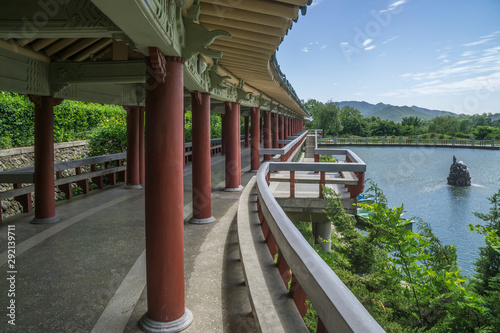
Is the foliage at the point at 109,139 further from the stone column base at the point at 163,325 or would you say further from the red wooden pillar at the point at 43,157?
the stone column base at the point at 163,325

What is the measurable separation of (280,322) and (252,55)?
400 cm

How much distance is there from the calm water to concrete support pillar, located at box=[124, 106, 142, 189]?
8921 mm

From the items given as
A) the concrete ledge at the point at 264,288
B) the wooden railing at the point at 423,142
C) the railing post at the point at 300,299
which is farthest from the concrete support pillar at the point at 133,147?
the wooden railing at the point at 423,142

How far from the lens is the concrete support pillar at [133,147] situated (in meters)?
10.3

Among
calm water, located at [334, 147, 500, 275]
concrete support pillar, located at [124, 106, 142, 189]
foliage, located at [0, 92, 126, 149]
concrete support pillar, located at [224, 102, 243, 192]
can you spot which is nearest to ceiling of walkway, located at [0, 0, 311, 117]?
concrete support pillar, located at [224, 102, 243, 192]

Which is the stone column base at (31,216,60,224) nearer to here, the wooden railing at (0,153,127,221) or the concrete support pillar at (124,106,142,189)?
the wooden railing at (0,153,127,221)

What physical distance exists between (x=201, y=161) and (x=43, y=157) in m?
2.88

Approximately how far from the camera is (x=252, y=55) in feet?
17.4

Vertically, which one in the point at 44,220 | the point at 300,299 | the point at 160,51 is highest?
the point at 160,51

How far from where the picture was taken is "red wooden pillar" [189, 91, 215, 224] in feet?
22.2

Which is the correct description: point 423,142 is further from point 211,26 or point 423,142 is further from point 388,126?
point 211,26

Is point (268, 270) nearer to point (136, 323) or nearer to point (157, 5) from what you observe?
point (136, 323)

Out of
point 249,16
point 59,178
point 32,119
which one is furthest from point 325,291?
point 32,119

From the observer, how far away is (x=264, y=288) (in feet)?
9.30
